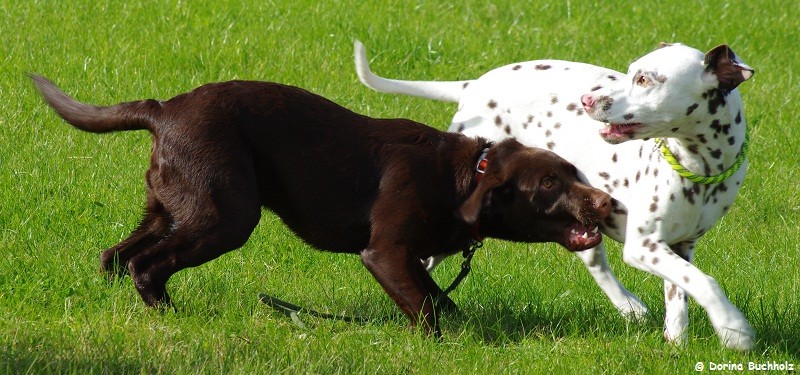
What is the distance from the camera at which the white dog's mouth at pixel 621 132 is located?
17.7 ft

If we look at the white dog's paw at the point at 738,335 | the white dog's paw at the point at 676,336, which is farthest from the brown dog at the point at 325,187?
the white dog's paw at the point at 738,335

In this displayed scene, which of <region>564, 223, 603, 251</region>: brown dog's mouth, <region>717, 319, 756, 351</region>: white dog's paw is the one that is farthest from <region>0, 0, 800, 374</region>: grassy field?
<region>564, 223, 603, 251</region>: brown dog's mouth

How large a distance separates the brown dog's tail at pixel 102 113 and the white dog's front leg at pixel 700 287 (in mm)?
2385

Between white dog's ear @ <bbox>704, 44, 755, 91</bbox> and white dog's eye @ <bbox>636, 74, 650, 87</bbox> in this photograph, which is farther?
white dog's eye @ <bbox>636, 74, 650, 87</bbox>

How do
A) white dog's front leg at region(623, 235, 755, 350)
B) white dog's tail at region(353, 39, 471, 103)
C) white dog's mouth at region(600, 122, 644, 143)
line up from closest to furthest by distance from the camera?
white dog's front leg at region(623, 235, 755, 350), white dog's mouth at region(600, 122, 644, 143), white dog's tail at region(353, 39, 471, 103)

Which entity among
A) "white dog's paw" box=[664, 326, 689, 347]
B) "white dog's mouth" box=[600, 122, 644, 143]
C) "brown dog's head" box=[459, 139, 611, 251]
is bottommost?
"white dog's paw" box=[664, 326, 689, 347]

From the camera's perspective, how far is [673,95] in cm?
536

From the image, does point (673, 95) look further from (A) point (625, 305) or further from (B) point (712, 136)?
(A) point (625, 305)

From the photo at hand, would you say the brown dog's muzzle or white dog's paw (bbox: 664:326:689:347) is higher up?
the brown dog's muzzle

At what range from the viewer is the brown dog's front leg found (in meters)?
5.55

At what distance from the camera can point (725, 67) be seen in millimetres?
5305

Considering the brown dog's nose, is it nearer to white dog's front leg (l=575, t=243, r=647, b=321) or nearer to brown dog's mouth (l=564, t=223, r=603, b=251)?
brown dog's mouth (l=564, t=223, r=603, b=251)

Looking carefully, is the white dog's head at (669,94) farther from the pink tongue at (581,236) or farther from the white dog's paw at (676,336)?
the white dog's paw at (676,336)

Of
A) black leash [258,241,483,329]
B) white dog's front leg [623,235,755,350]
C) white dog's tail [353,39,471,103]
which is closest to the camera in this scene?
white dog's front leg [623,235,755,350]
